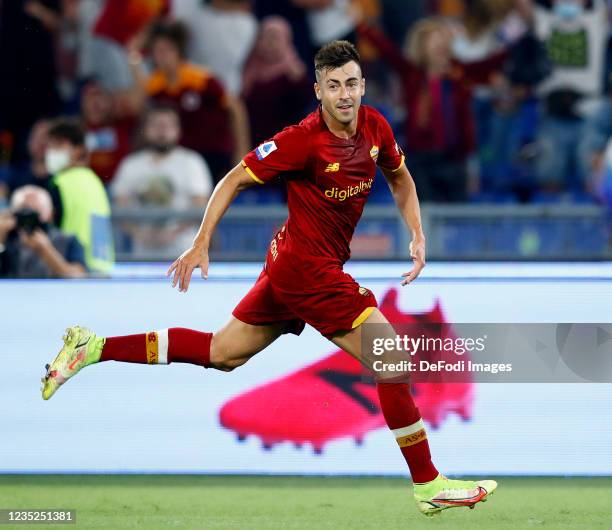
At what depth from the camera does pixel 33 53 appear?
38.9ft

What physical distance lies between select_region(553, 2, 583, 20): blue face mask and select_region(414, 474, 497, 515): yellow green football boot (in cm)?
642

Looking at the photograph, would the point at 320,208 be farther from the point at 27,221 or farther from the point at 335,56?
the point at 27,221

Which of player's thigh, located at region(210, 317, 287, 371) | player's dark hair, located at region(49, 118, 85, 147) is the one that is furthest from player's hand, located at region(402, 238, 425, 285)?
player's dark hair, located at region(49, 118, 85, 147)

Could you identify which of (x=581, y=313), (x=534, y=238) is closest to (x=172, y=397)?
(x=581, y=313)

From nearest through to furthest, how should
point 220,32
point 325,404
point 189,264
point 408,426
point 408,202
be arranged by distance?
point 189,264 → point 408,426 → point 408,202 → point 325,404 → point 220,32

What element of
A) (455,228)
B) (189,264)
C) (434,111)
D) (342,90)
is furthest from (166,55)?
(189,264)

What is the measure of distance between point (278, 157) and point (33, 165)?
19.5ft

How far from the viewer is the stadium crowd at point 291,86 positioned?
11109 millimetres

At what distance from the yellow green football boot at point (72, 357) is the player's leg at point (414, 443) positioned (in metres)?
1.23

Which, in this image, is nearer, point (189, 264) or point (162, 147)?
point (189, 264)

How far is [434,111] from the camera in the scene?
1109 cm

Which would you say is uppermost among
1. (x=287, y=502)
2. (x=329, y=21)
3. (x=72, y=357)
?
(x=329, y=21)

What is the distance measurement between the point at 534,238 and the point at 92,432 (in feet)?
14.5

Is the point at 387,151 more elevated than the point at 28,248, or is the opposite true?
the point at 387,151
